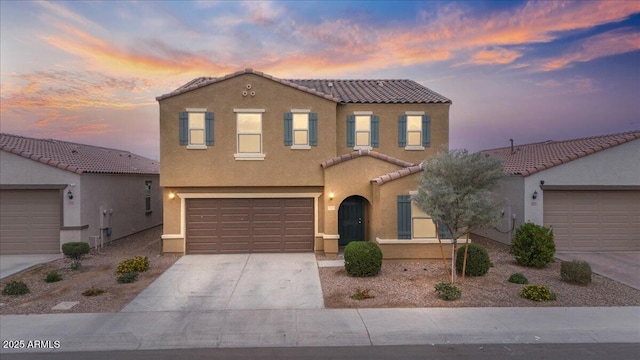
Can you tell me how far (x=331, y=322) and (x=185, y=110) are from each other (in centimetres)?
1061

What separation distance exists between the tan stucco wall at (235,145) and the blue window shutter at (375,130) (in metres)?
2.20

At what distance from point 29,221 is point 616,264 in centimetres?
2253

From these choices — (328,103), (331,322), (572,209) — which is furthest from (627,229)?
(331,322)

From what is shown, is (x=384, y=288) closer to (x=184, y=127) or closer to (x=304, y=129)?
(x=304, y=129)

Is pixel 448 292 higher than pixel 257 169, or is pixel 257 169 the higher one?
pixel 257 169

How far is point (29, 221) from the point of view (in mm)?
15258

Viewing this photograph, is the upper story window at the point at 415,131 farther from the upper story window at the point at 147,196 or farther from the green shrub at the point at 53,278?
the upper story window at the point at 147,196

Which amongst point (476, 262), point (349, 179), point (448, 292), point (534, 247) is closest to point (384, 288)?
point (448, 292)

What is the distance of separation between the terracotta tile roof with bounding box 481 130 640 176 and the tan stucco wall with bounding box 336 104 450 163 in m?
2.48

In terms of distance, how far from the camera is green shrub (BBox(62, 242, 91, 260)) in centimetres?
1380

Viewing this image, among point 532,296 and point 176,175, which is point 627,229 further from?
point 176,175

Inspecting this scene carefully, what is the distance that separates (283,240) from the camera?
15594 mm

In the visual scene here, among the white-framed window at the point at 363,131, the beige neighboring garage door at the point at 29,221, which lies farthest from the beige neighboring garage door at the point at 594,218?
the beige neighboring garage door at the point at 29,221

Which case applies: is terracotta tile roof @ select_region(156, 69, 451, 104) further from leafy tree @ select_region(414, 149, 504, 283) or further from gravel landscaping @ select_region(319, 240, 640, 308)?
gravel landscaping @ select_region(319, 240, 640, 308)
